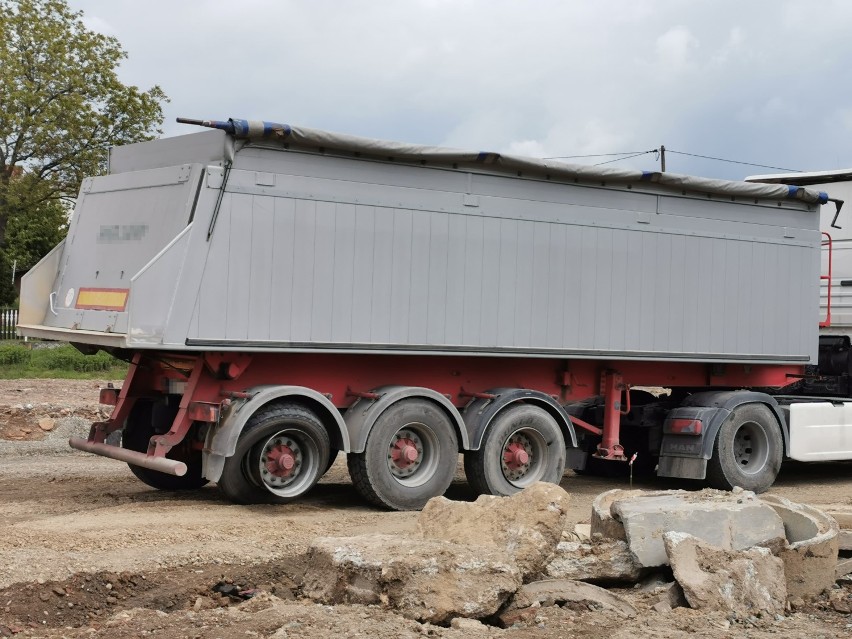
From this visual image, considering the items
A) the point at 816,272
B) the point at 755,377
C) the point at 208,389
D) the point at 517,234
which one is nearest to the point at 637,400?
the point at 755,377

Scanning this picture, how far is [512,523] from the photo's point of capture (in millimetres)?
7684

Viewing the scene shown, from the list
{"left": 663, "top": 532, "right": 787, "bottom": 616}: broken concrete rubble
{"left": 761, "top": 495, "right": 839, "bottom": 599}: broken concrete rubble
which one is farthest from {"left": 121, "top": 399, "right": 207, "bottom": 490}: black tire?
{"left": 761, "top": 495, "right": 839, "bottom": 599}: broken concrete rubble

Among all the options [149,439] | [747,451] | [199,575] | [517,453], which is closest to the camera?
[199,575]

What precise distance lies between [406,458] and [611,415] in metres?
2.89

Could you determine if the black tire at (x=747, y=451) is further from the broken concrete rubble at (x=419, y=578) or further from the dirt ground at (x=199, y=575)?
the broken concrete rubble at (x=419, y=578)

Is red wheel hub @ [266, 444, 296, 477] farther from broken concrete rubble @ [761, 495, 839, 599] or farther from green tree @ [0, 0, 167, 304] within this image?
green tree @ [0, 0, 167, 304]

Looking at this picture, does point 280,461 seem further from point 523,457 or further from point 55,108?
point 55,108

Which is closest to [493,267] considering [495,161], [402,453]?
[495,161]

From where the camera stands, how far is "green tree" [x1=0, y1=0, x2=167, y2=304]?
3738cm

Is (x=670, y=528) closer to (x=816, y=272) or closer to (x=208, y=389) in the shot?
(x=208, y=389)

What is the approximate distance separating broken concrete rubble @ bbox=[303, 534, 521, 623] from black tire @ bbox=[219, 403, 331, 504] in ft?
9.76

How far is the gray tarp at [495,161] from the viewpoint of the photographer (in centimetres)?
988

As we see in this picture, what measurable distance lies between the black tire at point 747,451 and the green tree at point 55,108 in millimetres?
28864

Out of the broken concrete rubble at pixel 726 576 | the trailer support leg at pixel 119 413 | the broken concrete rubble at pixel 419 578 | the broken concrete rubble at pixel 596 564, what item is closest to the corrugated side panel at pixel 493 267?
the trailer support leg at pixel 119 413
